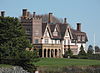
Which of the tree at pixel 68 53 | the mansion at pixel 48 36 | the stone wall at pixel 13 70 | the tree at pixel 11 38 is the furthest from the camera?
the tree at pixel 68 53

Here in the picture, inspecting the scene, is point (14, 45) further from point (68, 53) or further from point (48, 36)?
point (68, 53)

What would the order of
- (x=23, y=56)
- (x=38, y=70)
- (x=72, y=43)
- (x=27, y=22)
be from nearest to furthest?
(x=23, y=56) < (x=38, y=70) < (x=27, y=22) < (x=72, y=43)

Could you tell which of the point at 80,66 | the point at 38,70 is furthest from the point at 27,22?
the point at 38,70

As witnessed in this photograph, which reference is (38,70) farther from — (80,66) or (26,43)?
(80,66)

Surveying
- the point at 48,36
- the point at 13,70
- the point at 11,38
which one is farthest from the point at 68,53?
the point at 13,70

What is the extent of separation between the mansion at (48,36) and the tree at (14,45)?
30.9 meters

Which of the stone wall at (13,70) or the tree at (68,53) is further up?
the tree at (68,53)

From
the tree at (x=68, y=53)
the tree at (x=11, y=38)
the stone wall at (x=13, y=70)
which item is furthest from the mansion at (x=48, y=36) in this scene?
the stone wall at (x=13, y=70)

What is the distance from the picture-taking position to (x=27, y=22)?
90438 millimetres

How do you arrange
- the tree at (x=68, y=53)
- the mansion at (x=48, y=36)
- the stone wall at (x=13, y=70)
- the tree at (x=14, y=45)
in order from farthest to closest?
the tree at (x=68, y=53), the mansion at (x=48, y=36), the tree at (x=14, y=45), the stone wall at (x=13, y=70)

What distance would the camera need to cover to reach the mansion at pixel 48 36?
3578 inches

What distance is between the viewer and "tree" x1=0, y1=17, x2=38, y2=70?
2080 inches

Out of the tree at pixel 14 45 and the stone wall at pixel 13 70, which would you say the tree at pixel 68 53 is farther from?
the stone wall at pixel 13 70

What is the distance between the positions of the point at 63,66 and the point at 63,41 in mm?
39824
